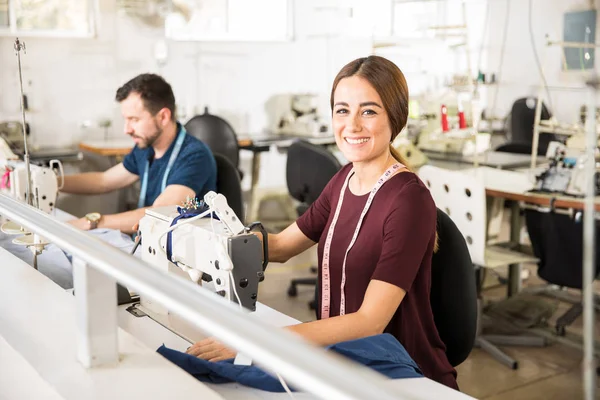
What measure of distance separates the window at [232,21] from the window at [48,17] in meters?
0.62

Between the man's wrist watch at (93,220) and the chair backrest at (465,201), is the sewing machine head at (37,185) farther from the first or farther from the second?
the chair backrest at (465,201)

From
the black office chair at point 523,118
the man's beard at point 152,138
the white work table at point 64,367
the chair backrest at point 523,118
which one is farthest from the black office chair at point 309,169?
the chair backrest at point 523,118

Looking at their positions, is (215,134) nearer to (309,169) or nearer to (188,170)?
(309,169)

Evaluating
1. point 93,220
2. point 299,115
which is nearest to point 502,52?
point 299,115

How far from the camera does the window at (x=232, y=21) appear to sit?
17.0 ft

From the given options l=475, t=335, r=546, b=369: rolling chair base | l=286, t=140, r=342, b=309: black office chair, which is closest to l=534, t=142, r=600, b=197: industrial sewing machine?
l=475, t=335, r=546, b=369: rolling chair base

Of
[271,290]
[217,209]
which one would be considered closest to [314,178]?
[271,290]

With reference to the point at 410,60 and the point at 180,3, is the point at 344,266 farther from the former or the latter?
the point at 410,60

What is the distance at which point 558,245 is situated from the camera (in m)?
2.93

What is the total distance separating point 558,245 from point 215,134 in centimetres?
224

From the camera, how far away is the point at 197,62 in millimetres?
5277

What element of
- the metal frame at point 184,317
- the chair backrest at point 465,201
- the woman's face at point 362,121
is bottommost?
the chair backrest at point 465,201

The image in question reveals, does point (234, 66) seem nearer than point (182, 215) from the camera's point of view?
No

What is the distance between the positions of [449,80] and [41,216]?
5.80 meters
